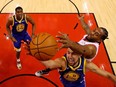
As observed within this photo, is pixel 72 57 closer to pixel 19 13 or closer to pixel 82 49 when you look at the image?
pixel 82 49

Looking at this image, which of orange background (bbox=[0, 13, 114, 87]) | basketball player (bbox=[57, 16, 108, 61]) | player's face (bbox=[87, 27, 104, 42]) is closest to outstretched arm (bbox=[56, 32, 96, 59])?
basketball player (bbox=[57, 16, 108, 61])

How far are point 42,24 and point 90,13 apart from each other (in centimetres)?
161

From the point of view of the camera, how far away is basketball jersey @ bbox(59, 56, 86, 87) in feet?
9.42

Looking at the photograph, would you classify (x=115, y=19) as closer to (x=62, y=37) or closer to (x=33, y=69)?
(x=33, y=69)

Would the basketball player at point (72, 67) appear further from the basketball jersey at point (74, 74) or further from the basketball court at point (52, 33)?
the basketball court at point (52, 33)

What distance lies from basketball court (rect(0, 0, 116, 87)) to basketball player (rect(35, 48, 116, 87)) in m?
1.05

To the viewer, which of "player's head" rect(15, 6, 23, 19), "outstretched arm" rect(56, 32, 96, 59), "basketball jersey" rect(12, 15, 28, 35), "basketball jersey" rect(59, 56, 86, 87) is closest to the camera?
"outstretched arm" rect(56, 32, 96, 59)

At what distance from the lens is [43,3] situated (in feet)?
22.9

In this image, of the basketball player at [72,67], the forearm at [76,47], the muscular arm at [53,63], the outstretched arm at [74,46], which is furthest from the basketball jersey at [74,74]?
the forearm at [76,47]

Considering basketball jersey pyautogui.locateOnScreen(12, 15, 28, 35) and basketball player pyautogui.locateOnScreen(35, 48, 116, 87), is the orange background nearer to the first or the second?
basketball jersey pyautogui.locateOnScreen(12, 15, 28, 35)

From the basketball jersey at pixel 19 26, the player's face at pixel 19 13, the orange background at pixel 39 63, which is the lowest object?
the orange background at pixel 39 63

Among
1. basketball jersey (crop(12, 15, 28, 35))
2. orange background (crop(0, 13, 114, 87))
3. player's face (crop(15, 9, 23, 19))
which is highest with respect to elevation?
player's face (crop(15, 9, 23, 19))

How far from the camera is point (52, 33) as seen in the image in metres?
5.32

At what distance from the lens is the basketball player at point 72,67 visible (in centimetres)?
277
